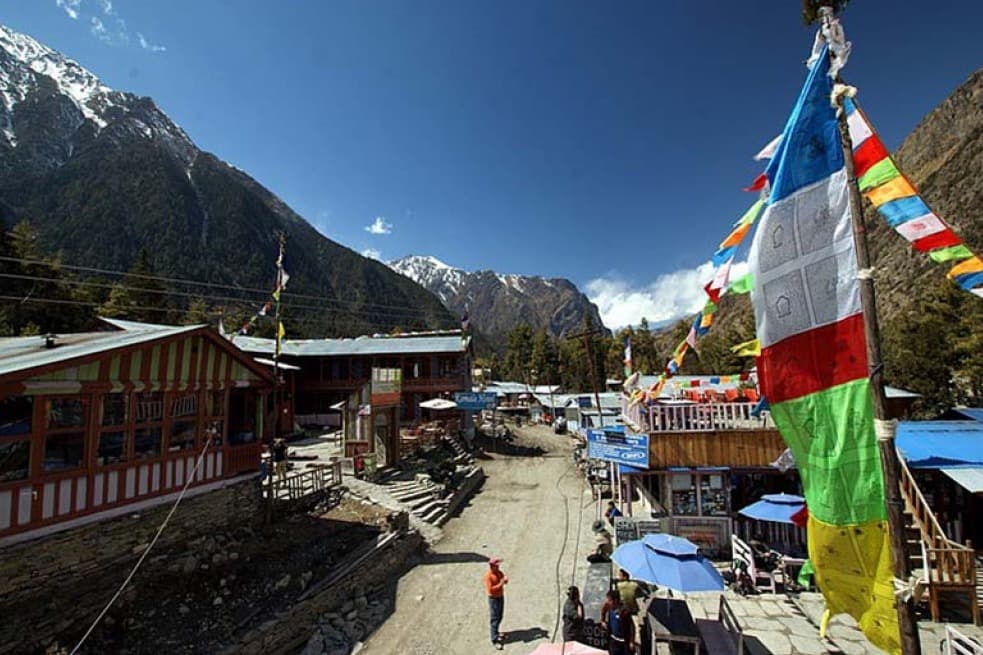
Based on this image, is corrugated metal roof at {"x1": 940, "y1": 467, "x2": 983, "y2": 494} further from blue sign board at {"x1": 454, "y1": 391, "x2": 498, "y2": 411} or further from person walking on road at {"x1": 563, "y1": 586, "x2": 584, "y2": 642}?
blue sign board at {"x1": 454, "y1": 391, "x2": 498, "y2": 411}

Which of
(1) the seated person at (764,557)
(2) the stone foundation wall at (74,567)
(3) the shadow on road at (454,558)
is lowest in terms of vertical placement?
(3) the shadow on road at (454,558)

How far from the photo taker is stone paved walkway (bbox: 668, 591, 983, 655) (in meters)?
8.93

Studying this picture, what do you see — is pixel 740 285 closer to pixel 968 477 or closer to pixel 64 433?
A: pixel 968 477

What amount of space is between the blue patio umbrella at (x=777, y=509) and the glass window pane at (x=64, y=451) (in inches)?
625

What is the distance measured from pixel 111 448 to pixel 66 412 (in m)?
1.26

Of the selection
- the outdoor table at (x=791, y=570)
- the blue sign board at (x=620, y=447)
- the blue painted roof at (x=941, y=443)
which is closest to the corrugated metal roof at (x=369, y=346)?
the blue sign board at (x=620, y=447)

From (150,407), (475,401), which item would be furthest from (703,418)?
(475,401)

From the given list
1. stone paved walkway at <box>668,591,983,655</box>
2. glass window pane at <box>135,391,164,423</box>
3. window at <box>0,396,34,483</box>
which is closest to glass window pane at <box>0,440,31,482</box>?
window at <box>0,396,34,483</box>

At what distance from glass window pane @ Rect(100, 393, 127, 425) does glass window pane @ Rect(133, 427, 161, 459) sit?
0.52 meters

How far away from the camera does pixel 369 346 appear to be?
3547cm

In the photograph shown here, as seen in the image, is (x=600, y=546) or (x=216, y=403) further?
(x=600, y=546)

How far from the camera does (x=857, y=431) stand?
3.60m

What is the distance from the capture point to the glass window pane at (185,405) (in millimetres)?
11649

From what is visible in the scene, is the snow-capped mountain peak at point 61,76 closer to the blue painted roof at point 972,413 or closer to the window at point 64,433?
the window at point 64,433
